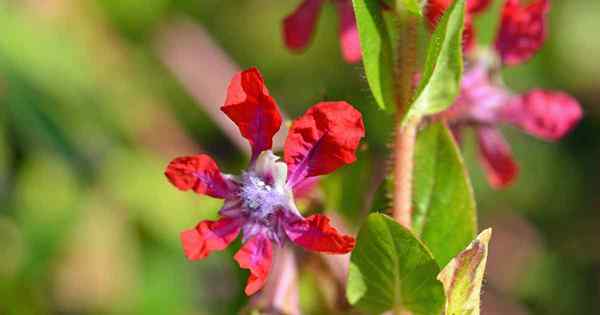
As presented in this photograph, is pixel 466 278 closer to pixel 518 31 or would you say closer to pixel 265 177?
pixel 265 177

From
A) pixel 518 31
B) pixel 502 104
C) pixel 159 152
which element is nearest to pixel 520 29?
pixel 518 31

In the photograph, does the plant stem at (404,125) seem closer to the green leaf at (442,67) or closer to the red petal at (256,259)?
the green leaf at (442,67)

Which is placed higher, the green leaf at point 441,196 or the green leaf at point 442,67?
the green leaf at point 442,67

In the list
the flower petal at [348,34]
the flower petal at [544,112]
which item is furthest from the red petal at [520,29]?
the flower petal at [348,34]

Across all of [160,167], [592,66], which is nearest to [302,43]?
[160,167]

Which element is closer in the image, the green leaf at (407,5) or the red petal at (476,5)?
the green leaf at (407,5)

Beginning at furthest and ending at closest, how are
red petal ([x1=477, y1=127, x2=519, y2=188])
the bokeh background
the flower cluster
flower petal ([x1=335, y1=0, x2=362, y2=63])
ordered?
1. the bokeh background
2. red petal ([x1=477, y1=127, x2=519, y2=188])
3. the flower cluster
4. flower petal ([x1=335, y1=0, x2=362, y2=63])

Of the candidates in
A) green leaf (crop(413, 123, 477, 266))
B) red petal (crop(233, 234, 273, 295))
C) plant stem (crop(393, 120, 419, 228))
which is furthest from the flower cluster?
red petal (crop(233, 234, 273, 295))

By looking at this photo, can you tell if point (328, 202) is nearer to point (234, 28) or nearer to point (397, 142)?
point (397, 142)

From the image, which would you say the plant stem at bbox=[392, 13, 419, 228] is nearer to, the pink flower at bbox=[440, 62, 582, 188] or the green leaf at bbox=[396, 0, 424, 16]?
the green leaf at bbox=[396, 0, 424, 16]
